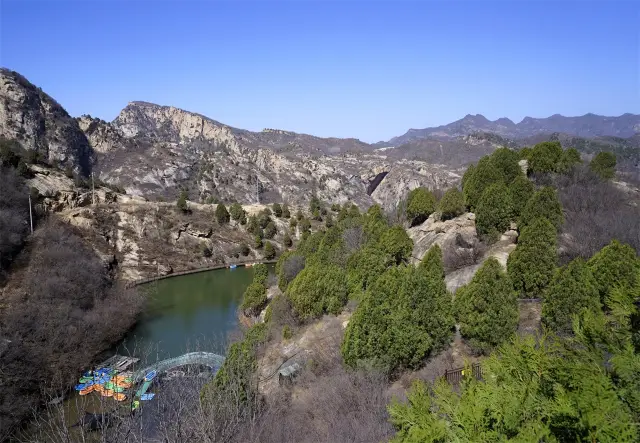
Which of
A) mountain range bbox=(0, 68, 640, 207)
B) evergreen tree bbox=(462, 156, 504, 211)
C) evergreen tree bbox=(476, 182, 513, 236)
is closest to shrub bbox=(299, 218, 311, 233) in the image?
mountain range bbox=(0, 68, 640, 207)

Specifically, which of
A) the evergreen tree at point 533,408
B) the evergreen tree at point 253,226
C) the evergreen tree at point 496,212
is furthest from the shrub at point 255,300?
the evergreen tree at point 253,226

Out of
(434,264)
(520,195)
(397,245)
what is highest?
(520,195)

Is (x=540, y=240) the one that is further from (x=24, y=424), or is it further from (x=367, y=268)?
(x=24, y=424)

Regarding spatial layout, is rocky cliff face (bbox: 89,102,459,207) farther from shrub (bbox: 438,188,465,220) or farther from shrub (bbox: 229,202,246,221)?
shrub (bbox: 438,188,465,220)

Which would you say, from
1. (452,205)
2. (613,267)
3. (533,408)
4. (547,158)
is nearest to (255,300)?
(452,205)

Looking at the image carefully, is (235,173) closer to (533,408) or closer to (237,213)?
(237,213)

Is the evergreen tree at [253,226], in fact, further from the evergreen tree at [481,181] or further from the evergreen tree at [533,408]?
the evergreen tree at [533,408]
